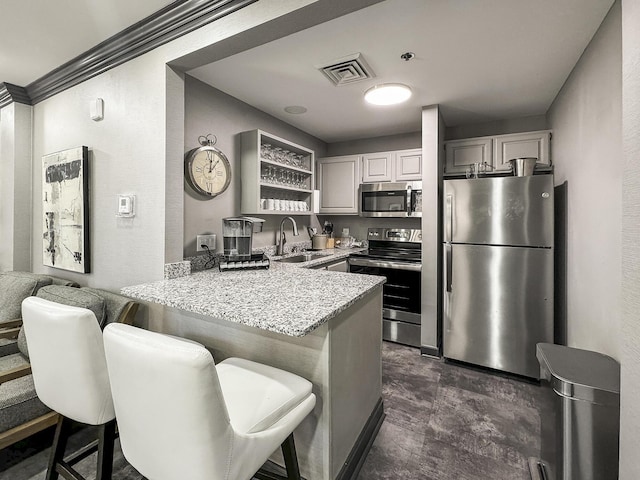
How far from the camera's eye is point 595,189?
1.87 metres

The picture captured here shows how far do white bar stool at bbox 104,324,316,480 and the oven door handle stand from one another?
90.7 inches

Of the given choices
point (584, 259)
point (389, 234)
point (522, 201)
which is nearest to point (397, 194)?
point (389, 234)

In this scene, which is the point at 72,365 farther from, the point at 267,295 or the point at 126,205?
the point at 126,205

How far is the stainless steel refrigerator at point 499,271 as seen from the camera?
8.05 ft

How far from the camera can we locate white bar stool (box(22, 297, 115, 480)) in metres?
1.10

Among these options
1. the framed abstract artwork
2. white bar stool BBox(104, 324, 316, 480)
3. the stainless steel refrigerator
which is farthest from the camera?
the stainless steel refrigerator

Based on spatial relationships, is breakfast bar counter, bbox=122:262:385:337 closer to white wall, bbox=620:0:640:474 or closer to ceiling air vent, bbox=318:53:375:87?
white wall, bbox=620:0:640:474

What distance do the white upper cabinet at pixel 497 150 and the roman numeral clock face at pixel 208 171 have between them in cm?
238

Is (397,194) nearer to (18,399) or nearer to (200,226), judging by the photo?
(200,226)

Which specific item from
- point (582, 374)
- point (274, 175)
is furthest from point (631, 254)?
point (274, 175)

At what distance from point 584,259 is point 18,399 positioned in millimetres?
3402

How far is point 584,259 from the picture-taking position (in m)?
2.05

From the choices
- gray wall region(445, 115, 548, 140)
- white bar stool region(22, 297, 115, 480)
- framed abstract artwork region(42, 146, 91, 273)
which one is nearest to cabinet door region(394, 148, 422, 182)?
gray wall region(445, 115, 548, 140)

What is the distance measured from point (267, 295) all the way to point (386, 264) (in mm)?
1992
